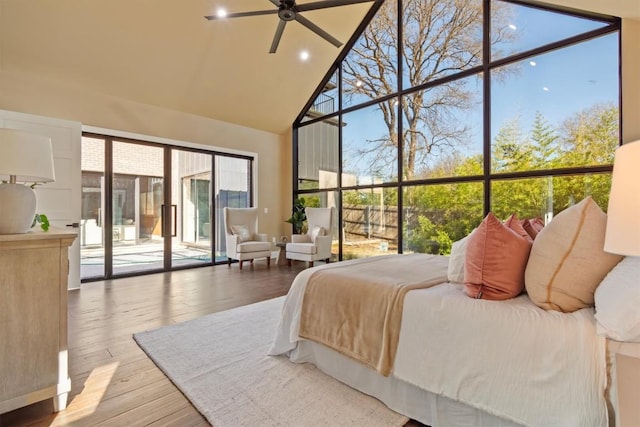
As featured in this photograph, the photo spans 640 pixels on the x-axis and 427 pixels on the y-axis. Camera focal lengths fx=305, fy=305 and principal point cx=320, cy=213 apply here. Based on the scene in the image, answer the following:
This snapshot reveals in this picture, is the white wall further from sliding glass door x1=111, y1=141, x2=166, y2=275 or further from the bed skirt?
the bed skirt

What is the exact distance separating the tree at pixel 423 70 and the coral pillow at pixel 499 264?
3129 mm

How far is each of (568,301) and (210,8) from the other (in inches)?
188

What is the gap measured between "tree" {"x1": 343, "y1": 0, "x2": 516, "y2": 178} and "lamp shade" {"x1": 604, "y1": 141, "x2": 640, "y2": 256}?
3.46m

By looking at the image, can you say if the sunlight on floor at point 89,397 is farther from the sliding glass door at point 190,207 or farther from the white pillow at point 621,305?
the sliding glass door at point 190,207

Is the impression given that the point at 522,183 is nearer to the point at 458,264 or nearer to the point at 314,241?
the point at 458,264

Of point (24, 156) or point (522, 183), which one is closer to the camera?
point (24, 156)

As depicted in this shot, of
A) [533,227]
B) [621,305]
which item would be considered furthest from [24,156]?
[533,227]

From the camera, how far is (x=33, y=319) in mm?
1506

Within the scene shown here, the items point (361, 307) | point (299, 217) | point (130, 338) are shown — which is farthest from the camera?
point (299, 217)

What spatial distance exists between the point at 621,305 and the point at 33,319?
2.48m

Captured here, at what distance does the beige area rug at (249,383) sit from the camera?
1.51 m

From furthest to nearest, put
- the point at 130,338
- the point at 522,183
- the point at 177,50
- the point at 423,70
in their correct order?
the point at 423,70
the point at 177,50
the point at 522,183
the point at 130,338

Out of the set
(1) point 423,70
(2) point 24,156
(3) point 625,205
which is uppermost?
(1) point 423,70

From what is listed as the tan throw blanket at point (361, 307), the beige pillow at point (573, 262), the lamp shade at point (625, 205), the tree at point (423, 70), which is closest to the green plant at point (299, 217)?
the tree at point (423, 70)
